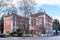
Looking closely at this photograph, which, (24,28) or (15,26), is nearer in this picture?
(24,28)

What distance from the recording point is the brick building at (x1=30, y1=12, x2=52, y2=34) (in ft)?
94.1

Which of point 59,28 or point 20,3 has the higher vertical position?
point 20,3

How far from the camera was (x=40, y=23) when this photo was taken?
30.4 meters

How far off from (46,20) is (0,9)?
12678 mm

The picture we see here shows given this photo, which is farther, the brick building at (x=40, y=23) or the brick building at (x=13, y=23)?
the brick building at (x=13, y=23)

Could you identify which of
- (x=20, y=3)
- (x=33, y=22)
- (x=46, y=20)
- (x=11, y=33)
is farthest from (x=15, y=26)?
(x=20, y=3)

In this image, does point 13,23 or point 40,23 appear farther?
point 13,23

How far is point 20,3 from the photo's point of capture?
24.9 meters

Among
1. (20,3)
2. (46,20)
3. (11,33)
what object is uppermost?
(20,3)

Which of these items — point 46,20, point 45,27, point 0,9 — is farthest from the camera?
point 45,27

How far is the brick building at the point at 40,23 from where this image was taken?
94.1 feet

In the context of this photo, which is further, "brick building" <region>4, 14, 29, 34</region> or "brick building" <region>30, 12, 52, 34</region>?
"brick building" <region>4, 14, 29, 34</region>

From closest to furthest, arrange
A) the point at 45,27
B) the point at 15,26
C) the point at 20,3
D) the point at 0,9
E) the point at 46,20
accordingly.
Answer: the point at 0,9 → the point at 20,3 → the point at 46,20 → the point at 45,27 → the point at 15,26

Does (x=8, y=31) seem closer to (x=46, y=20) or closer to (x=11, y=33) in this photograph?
(x=11, y=33)
